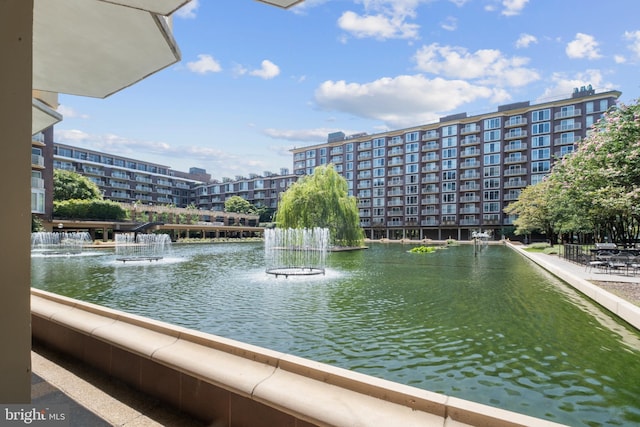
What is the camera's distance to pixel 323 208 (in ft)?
132

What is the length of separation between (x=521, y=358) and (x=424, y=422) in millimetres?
5348

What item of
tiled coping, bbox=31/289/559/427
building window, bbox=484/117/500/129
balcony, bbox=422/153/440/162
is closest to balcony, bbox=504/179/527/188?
building window, bbox=484/117/500/129

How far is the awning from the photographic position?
9.99 ft

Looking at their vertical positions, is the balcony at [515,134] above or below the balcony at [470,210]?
above

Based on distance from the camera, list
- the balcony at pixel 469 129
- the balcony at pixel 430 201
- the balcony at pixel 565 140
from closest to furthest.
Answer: the balcony at pixel 565 140, the balcony at pixel 469 129, the balcony at pixel 430 201

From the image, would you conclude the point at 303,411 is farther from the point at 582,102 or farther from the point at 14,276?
the point at 582,102

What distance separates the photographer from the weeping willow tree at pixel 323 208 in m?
39.8

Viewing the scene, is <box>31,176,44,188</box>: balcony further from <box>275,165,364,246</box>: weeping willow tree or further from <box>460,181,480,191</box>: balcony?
<box>460,181,480,191</box>: balcony

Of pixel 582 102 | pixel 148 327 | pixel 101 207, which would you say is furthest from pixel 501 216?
pixel 148 327

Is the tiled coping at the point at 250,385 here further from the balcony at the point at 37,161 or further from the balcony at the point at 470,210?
the balcony at the point at 470,210

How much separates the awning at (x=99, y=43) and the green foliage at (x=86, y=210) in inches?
2596

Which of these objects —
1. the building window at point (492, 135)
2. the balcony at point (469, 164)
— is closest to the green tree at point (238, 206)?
the balcony at point (469, 164)

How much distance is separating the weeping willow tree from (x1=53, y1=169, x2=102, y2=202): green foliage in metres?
46.5

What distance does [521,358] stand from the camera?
677 cm
